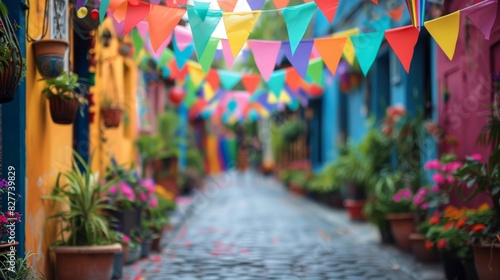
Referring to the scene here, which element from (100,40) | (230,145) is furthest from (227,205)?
(230,145)

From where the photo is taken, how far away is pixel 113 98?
430 inches

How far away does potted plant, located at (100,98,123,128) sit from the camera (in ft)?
32.3

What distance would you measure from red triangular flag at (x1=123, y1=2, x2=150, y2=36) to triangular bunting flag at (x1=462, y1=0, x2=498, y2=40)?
10.1ft

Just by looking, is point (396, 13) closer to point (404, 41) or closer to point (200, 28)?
point (404, 41)

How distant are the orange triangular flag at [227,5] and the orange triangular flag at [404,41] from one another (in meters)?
1.59

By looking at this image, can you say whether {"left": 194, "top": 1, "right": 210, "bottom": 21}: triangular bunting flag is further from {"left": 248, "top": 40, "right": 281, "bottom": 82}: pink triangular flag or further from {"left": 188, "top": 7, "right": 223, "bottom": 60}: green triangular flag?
{"left": 248, "top": 40, "right": 281, "bottom": 82}: pink triangular flag

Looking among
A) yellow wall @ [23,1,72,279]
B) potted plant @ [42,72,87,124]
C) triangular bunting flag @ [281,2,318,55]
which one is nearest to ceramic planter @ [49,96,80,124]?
potted plant @ [42,72,87,124]

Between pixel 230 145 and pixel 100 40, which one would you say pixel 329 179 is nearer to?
pixel 100 40

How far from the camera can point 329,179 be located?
1777cm

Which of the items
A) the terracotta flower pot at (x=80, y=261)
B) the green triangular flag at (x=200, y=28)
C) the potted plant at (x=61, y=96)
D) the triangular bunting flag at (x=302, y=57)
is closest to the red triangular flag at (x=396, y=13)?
the triangular bunting flag at (x=302, y=57)

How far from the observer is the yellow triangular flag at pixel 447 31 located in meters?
6.02

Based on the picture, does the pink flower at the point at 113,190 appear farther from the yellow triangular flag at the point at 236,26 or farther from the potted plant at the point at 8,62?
the potted plant at the point at 8,62

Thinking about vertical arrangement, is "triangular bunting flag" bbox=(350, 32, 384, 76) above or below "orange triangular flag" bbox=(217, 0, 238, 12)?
below

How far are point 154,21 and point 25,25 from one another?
3.98ft
